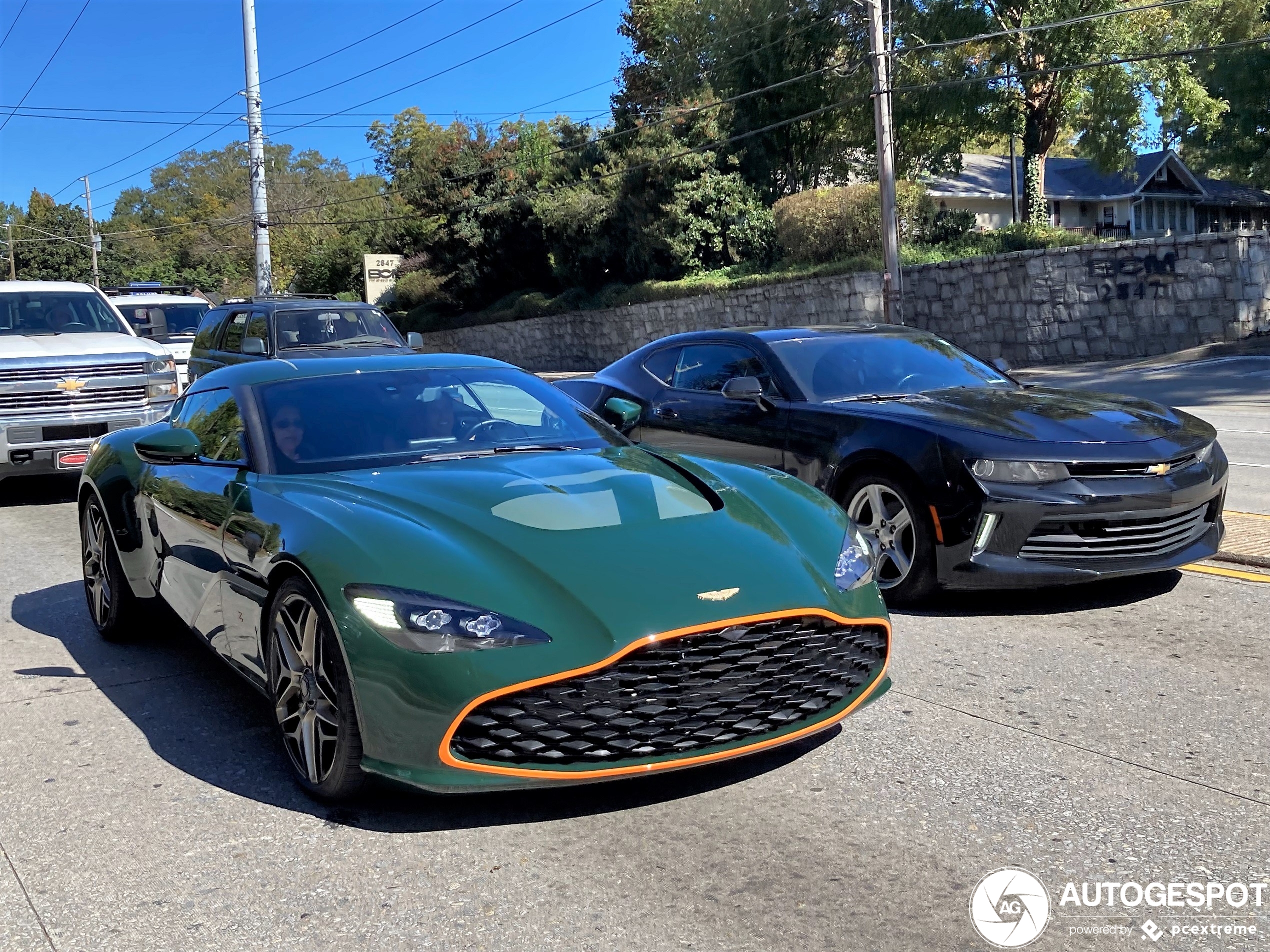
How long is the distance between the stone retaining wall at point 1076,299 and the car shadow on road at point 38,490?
11.9m

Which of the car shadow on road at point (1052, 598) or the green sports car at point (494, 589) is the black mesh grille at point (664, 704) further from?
the car shadow on road at point (1052, 598)

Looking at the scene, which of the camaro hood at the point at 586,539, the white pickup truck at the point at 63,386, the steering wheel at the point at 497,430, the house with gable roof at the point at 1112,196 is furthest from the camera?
the house with gable roof at the point at 1112,196

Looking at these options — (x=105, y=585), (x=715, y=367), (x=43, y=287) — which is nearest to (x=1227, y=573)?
(x=715, y=367)

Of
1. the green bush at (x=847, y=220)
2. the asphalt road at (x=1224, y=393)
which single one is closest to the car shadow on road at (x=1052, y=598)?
the asphalt road at (x=1224, y=393)

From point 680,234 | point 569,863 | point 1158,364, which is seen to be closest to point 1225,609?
point 569,863

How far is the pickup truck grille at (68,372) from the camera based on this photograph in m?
11.1

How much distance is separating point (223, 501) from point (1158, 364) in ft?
71.3

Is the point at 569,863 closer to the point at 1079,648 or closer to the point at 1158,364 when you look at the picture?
the point at 1079,648

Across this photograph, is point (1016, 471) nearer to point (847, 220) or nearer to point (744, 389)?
point (744, 389)

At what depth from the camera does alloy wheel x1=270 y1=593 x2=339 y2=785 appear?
3.79m

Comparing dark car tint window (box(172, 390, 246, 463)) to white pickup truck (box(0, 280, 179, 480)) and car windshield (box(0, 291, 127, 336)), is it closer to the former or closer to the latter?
white pickup truck (box(0, 280, 179, 480))

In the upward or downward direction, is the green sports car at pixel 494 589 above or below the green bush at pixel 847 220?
below
